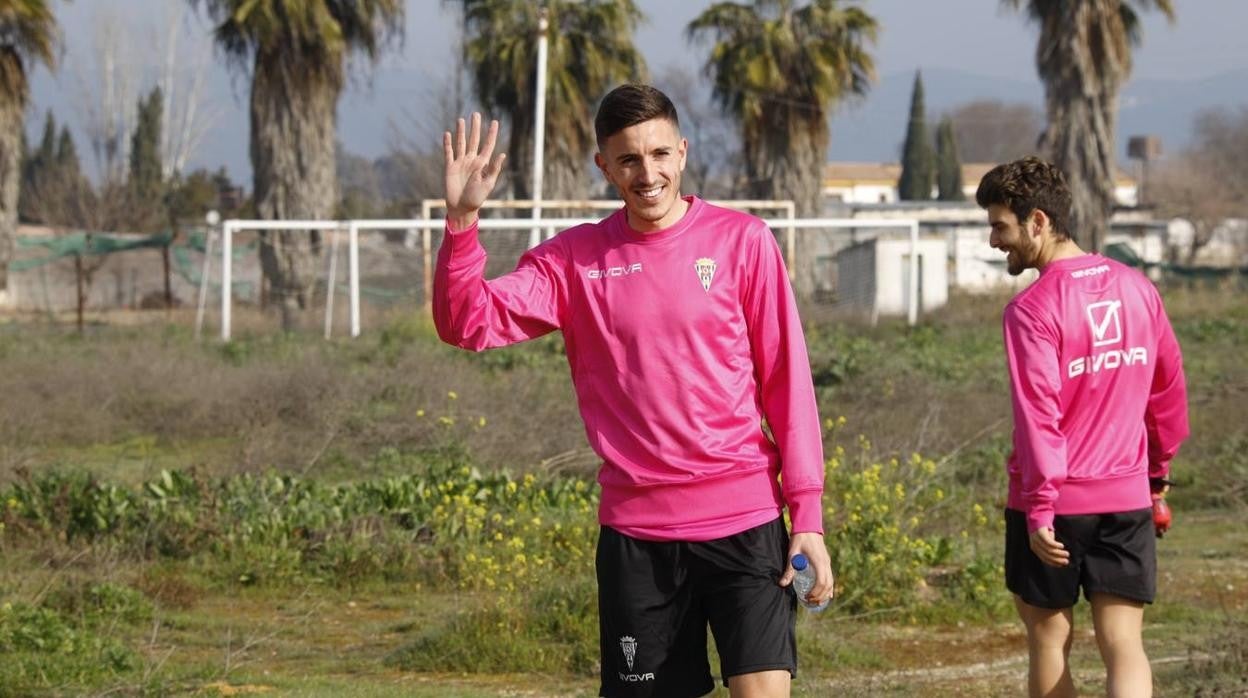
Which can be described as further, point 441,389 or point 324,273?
point 324,273

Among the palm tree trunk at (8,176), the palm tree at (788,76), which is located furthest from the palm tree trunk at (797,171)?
the palm tree trunk at (8,176)

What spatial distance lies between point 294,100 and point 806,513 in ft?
74.6

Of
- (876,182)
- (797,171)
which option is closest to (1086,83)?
(797,171)

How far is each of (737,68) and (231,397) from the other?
18.5 meters

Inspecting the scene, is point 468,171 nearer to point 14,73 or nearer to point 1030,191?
point 1030,191

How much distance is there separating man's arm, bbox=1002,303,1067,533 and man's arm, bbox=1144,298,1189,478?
40 centimetres

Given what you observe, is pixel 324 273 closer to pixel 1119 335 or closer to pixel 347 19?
pixel 347 19

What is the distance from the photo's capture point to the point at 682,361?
13.1 feet

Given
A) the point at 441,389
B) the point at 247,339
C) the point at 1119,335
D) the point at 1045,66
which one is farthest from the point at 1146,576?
the point at 1045,66

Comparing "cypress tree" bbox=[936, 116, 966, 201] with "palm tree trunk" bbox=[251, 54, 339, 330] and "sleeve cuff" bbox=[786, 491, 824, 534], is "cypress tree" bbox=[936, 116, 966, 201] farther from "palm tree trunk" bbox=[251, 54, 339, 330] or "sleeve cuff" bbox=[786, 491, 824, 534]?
"sleeve cuff" bbox=[786, 491, 824, 534]

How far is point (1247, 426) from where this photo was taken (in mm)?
13219

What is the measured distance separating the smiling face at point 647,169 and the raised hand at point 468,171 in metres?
0.28

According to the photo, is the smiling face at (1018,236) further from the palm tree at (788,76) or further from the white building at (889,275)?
the palm tree at (788,76)

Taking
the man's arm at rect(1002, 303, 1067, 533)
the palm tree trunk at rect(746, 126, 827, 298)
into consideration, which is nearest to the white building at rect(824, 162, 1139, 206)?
the palm tree trunk at rect(746, 126, 827, 298)
